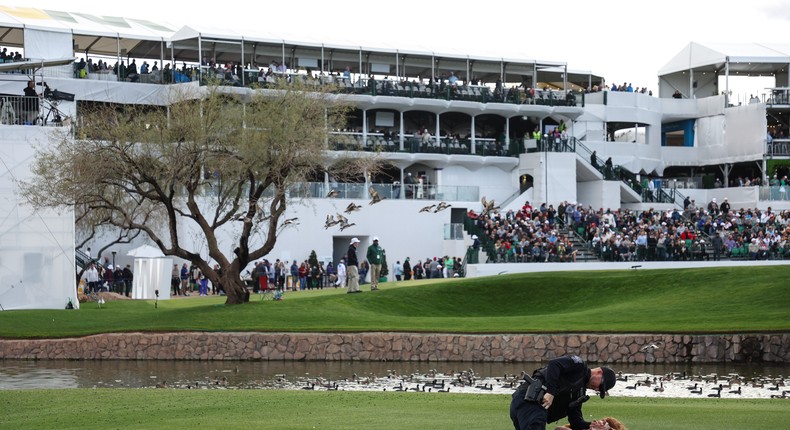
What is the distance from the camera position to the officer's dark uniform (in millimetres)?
10766

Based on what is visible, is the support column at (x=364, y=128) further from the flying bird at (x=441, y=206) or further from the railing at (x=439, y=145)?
the flying bird at (x=441, y=206)

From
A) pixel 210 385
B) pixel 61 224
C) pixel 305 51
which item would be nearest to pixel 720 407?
pixel 210 385

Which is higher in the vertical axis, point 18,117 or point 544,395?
point 18,117

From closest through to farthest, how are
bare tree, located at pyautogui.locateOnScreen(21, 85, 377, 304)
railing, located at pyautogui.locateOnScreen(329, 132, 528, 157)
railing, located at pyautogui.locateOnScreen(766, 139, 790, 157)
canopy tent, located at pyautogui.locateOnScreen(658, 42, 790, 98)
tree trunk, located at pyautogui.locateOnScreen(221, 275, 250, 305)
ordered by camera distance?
bare tree, located at pyautogui.locateOnScreen(21, 85, 377, 304) → tree trunk, located at pyautogui.locateOnScreen(221, 275, 250, 305) → railing, located at pyautogui.locateOnScreen(329, 132, 528, 157) → railing, located at pyautogui.locateOnScreen(766, 139, 790, 157) → canopy tent, located at pyautogui.locateOnScreen(658, 42, 790, 98)

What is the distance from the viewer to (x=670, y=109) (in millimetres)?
75812

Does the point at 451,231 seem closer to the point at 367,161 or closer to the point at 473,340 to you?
the point at 367,161

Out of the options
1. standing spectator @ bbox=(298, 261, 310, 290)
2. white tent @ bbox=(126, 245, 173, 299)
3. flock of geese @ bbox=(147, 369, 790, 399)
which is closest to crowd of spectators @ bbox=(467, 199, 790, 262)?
standing spectator @ bbox=(298, 261, 310, 290)

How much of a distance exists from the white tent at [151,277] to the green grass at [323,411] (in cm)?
2392

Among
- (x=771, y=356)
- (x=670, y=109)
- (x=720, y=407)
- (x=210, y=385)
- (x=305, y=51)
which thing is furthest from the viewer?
(x=670, y=109)

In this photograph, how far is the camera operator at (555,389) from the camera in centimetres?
1077

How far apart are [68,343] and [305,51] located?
124 ft

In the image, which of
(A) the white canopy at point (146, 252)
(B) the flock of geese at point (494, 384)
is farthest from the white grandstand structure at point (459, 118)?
(B) the flock of geese at point (494, 384)

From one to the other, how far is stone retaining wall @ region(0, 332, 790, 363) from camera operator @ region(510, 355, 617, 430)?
18.3 meters

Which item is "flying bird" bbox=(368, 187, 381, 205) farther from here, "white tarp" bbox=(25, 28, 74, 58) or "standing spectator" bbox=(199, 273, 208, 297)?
"white tarp" bbox=(25, 28, 74, 58)
